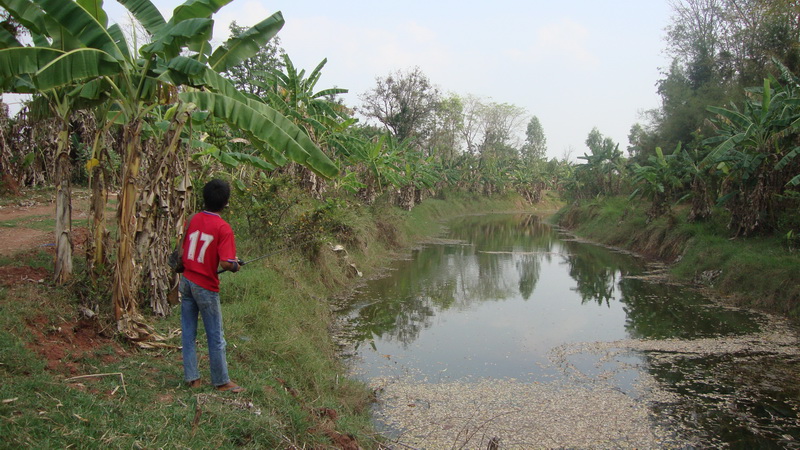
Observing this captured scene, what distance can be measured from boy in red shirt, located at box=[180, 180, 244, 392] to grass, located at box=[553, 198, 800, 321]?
865 centimetres

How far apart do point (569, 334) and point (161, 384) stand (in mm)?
6025

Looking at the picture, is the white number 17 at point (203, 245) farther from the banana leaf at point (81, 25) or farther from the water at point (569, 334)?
the water at point (569, 334)

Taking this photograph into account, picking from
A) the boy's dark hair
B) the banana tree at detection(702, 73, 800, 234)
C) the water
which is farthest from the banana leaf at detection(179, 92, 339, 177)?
the banana tree at detection(702, 73, 800, 234)

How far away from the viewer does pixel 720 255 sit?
11.4 meters

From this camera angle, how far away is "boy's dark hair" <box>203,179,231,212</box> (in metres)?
3.74

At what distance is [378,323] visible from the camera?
8.33 meters

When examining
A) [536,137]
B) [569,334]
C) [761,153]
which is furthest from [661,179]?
[536,137]

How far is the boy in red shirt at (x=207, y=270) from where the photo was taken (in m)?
3.71

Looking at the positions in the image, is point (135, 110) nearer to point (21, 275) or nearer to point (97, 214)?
point (97, 214)

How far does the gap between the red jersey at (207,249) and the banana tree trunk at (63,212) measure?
2331mm

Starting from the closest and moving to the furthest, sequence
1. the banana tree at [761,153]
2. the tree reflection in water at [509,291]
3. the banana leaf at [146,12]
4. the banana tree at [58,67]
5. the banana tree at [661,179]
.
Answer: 1. the banana tree at [58,67]
2. the banana leaf at [146,12]
3. the tree reflection in water at [509,291]
4. the banana tree at [761,153]
5. the banana tree at [661,179]

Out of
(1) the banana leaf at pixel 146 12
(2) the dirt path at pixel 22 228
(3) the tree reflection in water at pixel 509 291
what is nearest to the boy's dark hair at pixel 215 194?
(1) the banana leaf at pixel 146 12

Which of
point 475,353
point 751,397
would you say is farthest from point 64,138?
point 751,397

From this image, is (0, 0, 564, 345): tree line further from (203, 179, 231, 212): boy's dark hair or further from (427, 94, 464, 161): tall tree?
(427, 94, 464, 161): tall tree
